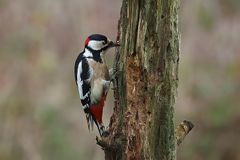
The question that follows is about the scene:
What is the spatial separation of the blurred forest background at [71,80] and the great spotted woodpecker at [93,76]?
2501 millimetres

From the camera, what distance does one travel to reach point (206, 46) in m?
8.95

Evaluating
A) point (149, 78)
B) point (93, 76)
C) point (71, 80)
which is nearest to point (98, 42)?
point (93, 76)

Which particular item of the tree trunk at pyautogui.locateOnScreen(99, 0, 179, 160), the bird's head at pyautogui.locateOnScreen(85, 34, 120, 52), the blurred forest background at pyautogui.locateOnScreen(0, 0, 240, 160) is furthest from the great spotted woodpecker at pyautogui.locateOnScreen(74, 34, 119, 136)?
the blurred forest background at pyautogui.locateOnScreen(0, 0, 240, 160)

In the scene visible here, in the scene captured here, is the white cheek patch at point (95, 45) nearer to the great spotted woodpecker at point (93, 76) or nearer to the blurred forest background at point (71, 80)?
the great spotted woodpecker at point (93, 76)

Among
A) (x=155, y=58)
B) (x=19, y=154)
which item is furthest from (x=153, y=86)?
(x=19, y=154)

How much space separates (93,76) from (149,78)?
151 cm

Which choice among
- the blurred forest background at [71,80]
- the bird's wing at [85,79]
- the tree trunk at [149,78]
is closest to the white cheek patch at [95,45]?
the bird's wing at [85,79]

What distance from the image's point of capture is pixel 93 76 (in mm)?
5039

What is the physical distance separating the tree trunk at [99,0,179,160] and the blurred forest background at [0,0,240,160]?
12.9 feet

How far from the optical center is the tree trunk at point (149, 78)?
11.5ft

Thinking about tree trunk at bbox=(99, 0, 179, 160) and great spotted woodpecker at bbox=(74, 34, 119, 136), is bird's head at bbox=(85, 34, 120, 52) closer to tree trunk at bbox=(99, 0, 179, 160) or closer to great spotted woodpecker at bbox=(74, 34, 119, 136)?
great spotted woodpecker at bbox=(74, 34, 119, 136)

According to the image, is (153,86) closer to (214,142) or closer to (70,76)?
(70,76)

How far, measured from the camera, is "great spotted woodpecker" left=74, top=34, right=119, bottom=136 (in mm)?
4926

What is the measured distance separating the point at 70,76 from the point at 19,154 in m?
1.12
